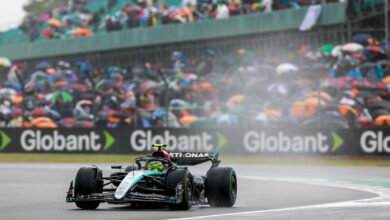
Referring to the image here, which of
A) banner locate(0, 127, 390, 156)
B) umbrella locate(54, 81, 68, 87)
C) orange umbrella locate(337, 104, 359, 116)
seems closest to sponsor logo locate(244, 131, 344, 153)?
banner locate(0, 127, 390, 156)

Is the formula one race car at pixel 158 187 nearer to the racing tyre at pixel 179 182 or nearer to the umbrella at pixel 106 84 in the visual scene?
the racing tyre at pixel 179 182

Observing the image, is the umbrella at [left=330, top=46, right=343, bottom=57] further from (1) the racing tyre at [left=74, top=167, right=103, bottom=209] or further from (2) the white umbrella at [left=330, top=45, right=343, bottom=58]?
(1) the racing tyre at [left=74, top=167, right=103, bottom=209]

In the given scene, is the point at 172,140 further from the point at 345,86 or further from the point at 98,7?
the point at 98,7

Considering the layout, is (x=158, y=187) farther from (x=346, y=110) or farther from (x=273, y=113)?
(x=273, y=113)

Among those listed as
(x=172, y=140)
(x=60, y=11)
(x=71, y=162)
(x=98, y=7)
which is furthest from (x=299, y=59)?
(x=60, y=11)

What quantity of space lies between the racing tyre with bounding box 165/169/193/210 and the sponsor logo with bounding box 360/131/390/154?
65.3 ft

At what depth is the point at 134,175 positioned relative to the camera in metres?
14.2

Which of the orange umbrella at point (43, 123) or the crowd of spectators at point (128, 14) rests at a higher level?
the crowd of spectators at point (128, 14)

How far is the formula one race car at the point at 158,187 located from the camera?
45.6ft

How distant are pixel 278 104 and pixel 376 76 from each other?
376 centimetres

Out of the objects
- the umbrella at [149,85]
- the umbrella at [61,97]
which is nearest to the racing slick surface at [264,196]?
the umbrella at [149,85]

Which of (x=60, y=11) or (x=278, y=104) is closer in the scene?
(x=278, y=104)

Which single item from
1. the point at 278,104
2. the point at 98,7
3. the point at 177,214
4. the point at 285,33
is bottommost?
the point at 177,214

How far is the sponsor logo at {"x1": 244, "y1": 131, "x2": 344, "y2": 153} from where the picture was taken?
113 feet
